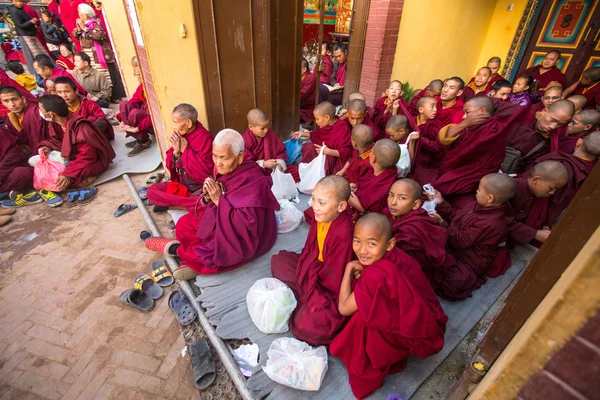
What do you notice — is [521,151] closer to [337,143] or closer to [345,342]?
[337,143]

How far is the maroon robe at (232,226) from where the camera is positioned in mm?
2881

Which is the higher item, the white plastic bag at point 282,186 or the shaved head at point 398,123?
Result: the shaved head at point 398,123

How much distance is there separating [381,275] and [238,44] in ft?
12.8

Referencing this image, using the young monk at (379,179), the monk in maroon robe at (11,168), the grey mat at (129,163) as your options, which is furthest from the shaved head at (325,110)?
the monk in maroon robe at (11,168)

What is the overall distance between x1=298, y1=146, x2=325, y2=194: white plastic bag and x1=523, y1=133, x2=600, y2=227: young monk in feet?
9.34

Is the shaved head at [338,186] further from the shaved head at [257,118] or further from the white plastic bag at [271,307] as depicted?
the shaved head at [257,118]

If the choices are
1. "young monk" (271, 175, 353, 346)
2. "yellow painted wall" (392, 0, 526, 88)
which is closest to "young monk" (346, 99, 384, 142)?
"young monk" (271, 175, 353, 346)

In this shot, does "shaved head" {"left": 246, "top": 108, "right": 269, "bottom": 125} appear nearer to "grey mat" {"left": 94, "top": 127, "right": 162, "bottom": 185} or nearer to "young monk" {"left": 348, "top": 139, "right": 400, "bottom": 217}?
"young monk" {"left": 348, "top": 139, "right": 400, "bottom": 217}

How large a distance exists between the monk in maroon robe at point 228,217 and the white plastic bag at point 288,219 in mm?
552

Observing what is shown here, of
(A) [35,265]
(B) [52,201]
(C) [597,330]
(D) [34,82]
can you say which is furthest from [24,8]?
(C) [597,330]

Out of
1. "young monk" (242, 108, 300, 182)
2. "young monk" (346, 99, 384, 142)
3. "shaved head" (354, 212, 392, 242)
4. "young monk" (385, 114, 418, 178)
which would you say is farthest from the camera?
"young monk" (346, 99, 384, 142)

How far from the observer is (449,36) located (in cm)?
734

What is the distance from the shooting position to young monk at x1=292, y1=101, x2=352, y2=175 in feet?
14.4

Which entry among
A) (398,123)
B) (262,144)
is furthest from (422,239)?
(262,144)
